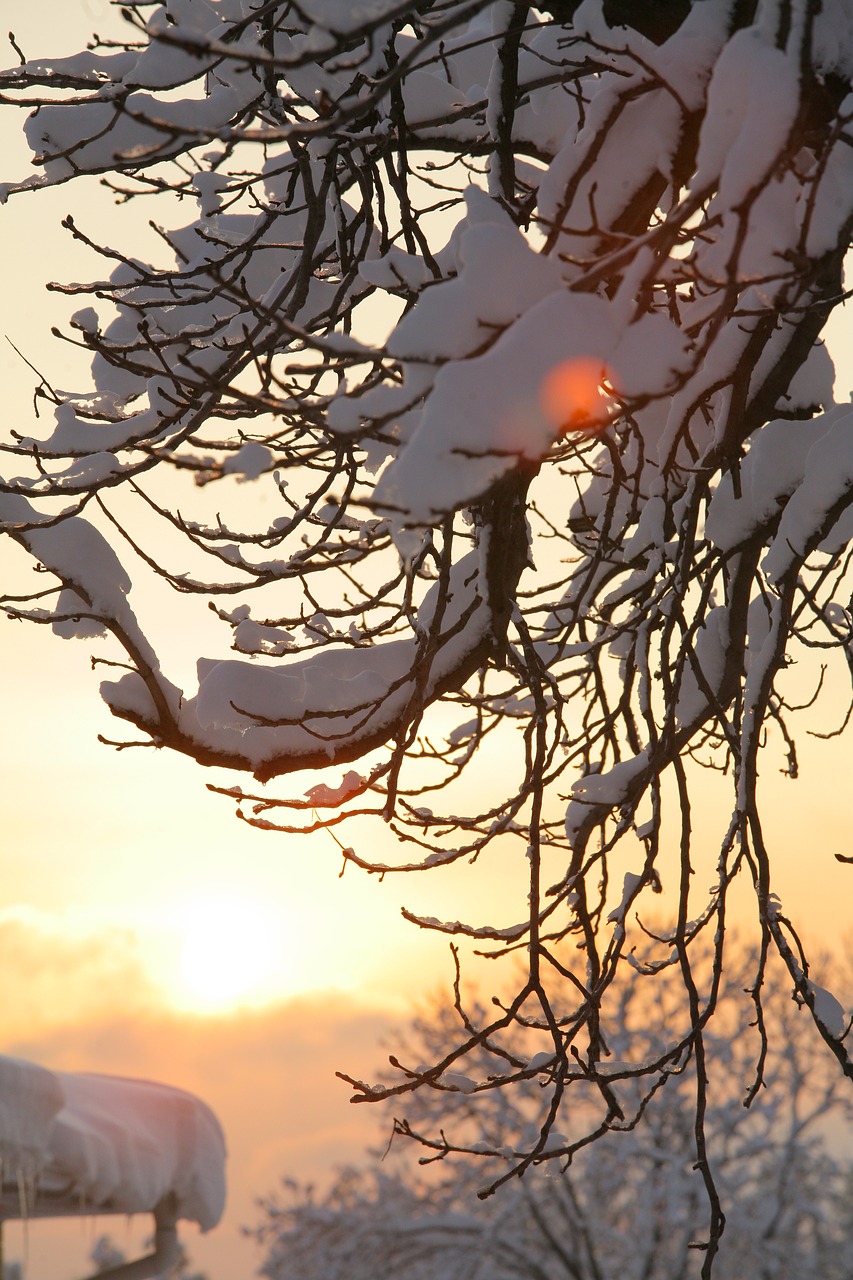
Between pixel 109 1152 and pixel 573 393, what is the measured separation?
738cm

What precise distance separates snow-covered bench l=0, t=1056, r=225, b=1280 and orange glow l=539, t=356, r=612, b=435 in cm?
608

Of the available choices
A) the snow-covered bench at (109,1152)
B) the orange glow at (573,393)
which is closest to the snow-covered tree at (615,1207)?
the snow-covered bench at (109,1152)

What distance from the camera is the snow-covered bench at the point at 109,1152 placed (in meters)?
6.41

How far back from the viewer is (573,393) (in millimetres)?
1343

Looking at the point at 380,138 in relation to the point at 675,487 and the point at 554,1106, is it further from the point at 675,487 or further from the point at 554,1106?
the point at 554,1106

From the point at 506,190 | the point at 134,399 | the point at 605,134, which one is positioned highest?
the point at 134,399

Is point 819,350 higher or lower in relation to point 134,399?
lower

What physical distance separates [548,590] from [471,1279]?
14.2 m

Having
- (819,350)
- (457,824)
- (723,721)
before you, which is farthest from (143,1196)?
(819,350)

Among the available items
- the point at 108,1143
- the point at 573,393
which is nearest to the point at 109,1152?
the point at 108,1143

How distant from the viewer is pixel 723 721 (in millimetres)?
2910

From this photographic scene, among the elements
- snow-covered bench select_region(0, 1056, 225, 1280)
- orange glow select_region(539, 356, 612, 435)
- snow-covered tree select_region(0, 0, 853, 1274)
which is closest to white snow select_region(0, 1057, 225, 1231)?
snow-covered bench select_region(0, 1056, 225, 1280)

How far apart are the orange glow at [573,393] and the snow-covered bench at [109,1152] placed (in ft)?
20.0

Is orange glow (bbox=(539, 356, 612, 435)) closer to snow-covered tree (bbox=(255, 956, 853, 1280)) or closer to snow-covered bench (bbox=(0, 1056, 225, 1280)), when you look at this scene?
snow-covered bench (bbox=(0, 1056, 225, 1280))
